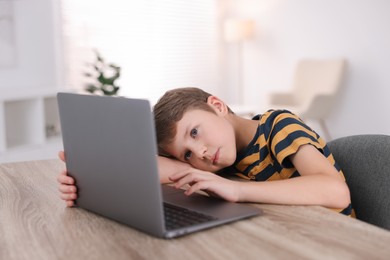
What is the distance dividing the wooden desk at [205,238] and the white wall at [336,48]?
4.27 m

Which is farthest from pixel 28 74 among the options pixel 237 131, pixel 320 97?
pixel 237 131

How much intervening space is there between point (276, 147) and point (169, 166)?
0.29 meters

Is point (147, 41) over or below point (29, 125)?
over

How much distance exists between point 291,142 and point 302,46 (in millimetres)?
4614

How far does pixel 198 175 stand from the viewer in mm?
1034

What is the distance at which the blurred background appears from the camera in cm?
394

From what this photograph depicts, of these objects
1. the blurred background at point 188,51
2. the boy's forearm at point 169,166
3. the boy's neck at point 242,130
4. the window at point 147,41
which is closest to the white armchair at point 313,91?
the blurred background at point 188,51

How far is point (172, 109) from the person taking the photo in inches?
49.1

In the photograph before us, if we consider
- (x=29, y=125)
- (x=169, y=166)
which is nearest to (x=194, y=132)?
(x=169, y=166)

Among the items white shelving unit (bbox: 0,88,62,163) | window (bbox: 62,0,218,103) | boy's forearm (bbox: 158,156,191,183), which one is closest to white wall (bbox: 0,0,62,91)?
white shelving unit (bbox: 0,88,62,163)

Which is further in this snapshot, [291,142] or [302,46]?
[302,46]

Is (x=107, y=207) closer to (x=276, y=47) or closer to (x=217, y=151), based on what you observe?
(x=217, y=151)

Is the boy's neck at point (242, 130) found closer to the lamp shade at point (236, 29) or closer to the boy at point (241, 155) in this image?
the boy at point (241, 155)

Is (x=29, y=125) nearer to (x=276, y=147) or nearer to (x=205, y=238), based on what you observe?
(x=276, y=147)
